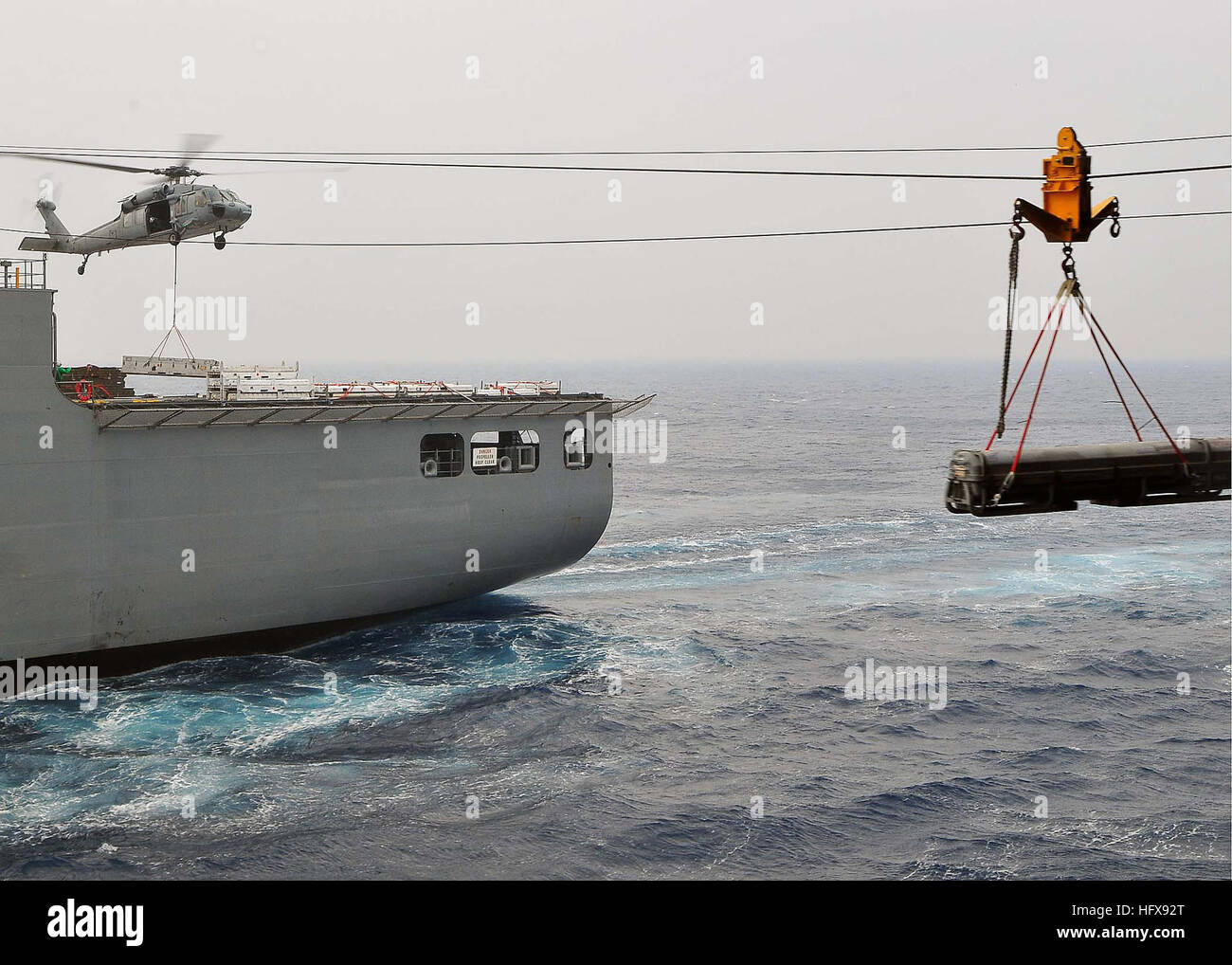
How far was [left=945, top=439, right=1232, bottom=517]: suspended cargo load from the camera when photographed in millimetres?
18281

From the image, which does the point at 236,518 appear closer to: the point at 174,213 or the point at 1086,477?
Result: the point at 174,213

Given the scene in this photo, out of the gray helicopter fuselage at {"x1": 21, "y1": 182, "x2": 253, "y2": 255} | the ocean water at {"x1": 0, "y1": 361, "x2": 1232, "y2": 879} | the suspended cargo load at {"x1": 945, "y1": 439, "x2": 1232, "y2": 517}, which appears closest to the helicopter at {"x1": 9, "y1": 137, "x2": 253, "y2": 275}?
the gray helicopter fuselage at {"x1": 21, "y1": 182, "x2": 253, "y2": 255}

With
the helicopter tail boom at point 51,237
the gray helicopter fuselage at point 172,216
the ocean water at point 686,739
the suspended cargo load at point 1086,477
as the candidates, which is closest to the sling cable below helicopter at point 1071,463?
the suspended cargo load at point 1086,477

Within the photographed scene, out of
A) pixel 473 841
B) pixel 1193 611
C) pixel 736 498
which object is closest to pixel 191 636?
pixel 473 841

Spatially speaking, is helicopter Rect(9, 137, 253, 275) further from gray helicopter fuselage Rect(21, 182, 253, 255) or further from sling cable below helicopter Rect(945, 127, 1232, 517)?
sling cable below helicopter Rect(945, 127, 1232, 517)

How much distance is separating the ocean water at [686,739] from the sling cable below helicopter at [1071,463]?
312 inches

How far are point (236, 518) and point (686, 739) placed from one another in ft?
50.1

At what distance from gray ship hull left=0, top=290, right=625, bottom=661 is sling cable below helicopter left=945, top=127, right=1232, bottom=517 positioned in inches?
900

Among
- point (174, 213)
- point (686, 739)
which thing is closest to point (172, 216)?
point (174, 213)

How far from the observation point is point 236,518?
3484 centimetres

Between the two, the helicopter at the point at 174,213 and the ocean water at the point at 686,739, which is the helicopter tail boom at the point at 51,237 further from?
the ocean water at the point at 686,739

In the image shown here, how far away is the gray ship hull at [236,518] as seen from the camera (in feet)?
103
